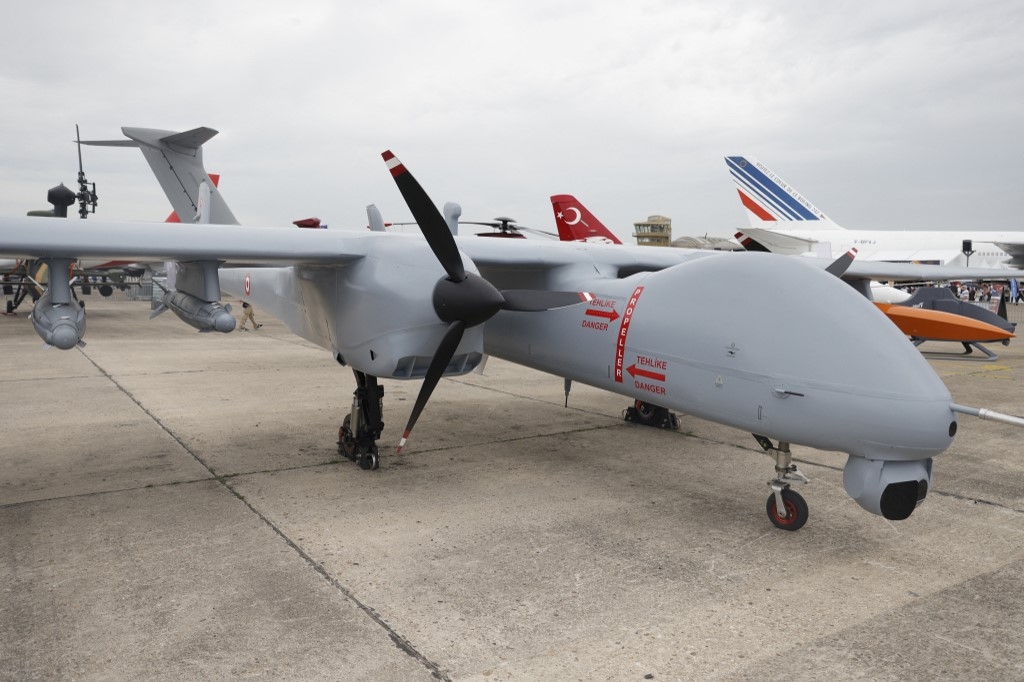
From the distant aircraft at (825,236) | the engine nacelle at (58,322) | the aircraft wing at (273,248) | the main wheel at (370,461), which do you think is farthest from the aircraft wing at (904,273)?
the distant aircraft at (825,236)

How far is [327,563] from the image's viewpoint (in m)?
5.33

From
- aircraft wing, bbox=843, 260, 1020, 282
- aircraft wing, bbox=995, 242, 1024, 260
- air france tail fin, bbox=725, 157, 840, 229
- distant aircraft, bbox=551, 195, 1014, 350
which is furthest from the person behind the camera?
air france tail fin, bbox=725, 157, 840, 229

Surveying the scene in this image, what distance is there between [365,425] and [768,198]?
133 feet

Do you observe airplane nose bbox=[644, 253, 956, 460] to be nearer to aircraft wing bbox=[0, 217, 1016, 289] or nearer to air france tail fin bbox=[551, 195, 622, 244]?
aircraft wing bbox=[0, 217, 1016, 289]

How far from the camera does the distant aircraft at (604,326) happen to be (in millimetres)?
5301

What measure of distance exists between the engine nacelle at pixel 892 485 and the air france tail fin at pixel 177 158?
878 cm

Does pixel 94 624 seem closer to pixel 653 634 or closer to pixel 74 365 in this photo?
pixel 653 634

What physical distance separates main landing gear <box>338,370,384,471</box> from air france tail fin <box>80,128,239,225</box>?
13.1 feet

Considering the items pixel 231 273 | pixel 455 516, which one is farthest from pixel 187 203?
pixel 455 516

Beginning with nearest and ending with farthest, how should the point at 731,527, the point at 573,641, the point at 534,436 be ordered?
the point at 573,641 < the point at 731,527 < the point at 534,436

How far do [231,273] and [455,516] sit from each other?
252 inches

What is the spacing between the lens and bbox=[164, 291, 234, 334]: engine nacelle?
6.95m

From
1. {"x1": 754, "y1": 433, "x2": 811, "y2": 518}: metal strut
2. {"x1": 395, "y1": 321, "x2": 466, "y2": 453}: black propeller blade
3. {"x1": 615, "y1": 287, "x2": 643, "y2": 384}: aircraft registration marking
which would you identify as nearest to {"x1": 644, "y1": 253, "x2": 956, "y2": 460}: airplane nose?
{"x1": 754, "y1": 433, "x2": 811, "y2": 518}: metal strut

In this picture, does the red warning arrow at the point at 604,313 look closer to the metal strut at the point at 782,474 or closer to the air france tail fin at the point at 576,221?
the metal strut at the point at 782,474
